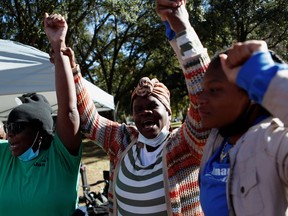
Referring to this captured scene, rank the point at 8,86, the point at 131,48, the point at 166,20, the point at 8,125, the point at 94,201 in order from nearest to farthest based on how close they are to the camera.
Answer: the point at 166,20, the point at 8,125, the point at 8,86, the point at 94,201, the point at 131,48

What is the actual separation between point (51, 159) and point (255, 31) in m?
17.3

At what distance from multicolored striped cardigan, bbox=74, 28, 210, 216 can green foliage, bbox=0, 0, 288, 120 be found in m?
9.37

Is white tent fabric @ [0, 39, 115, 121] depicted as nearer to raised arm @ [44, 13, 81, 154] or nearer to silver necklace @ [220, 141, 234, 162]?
raised arm @ [44, 13, 81, 154]

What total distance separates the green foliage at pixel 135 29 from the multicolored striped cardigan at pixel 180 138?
937 cm

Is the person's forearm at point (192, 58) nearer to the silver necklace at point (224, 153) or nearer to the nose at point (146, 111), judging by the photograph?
the silver necklace at point (224, 153)

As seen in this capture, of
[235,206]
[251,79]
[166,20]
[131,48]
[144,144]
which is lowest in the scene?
[235,206]

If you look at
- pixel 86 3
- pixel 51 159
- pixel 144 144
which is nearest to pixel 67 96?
pixel 51 159

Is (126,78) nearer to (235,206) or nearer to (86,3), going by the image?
(86,3)

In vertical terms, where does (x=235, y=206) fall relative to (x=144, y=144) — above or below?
below

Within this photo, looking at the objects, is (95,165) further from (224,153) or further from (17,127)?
(224,153)

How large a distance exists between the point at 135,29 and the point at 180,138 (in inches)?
655

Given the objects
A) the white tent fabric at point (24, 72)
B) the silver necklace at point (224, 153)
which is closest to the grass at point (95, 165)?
the white tent fabric at point (24, 72)

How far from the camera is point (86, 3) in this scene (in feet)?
41.0

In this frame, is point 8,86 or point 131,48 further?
point 131,48
